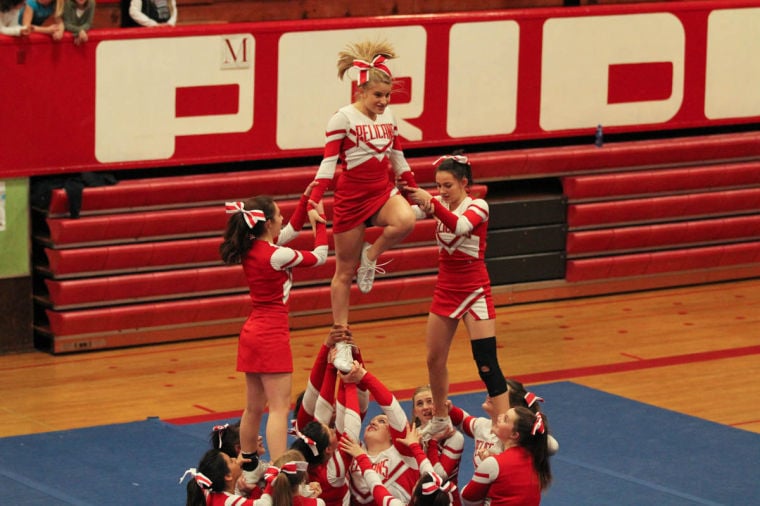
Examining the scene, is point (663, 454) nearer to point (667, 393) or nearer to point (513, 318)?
point (667, 393)

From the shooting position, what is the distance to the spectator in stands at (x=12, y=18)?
35.8 feet

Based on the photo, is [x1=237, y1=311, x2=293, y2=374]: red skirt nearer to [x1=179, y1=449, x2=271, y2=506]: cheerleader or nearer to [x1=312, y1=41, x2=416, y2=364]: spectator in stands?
[x1=312, y1=41, x2=416, y2=364]: spectator in stands

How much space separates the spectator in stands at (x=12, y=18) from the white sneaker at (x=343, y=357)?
451 cm

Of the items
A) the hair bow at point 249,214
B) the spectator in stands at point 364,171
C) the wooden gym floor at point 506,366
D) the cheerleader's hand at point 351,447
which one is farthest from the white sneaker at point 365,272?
the wooden gym floor at point 506,366

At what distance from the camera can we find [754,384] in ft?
35.6

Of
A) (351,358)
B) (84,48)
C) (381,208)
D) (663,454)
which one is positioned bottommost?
(663,454)

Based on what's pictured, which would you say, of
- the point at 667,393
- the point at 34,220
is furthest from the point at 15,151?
the point at 667,393

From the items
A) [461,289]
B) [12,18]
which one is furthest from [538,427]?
[12,18]

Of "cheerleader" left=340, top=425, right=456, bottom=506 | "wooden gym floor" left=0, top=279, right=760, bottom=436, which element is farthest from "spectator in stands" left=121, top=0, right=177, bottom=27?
"cheerleader" left=340, top=425, right=456, bottom=506

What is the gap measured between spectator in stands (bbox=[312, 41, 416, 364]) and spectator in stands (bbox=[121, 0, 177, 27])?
4159 millimetres

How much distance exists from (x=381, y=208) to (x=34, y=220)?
15.3 feet

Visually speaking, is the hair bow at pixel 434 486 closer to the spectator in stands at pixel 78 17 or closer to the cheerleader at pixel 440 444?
the cheerleader at pixel 440 444

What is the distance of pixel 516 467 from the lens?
6844 mm

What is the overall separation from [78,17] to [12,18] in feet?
1.58
